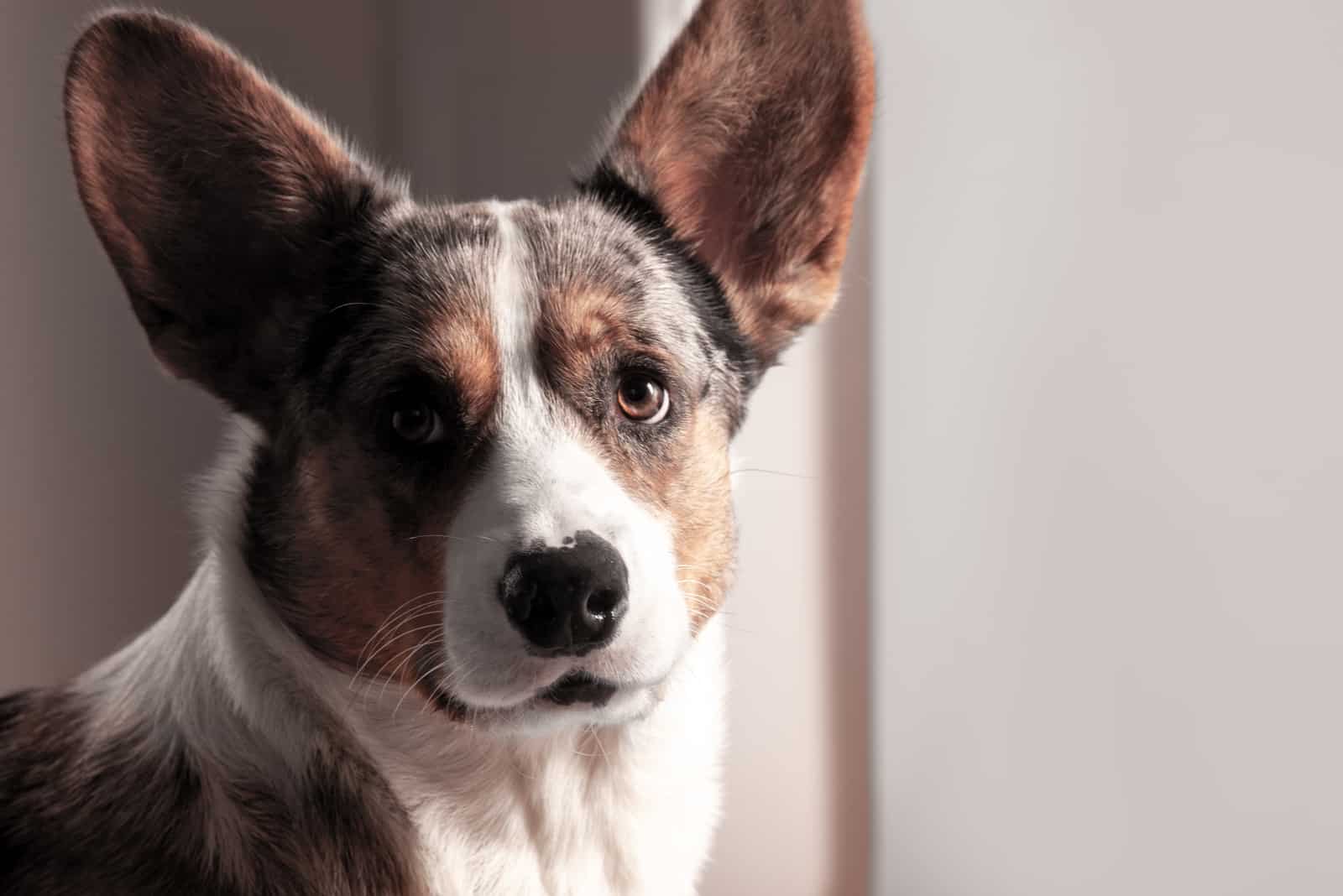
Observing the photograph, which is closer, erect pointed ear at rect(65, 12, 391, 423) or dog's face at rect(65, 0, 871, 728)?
dog's face at rect(65, 0, 871, 728)

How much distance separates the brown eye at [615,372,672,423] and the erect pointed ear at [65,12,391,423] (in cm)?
38

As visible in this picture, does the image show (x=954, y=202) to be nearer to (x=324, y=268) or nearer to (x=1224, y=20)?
(x=1224, y=20)

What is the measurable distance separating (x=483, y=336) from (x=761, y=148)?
17.9 inches

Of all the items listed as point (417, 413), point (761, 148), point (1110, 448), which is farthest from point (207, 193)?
point (1110, 448)

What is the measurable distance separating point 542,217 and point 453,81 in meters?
1.04

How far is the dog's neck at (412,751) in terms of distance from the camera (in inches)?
53.7

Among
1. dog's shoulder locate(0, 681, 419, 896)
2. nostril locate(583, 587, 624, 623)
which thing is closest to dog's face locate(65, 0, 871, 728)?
nostril locate(583, 587, 624, 623)

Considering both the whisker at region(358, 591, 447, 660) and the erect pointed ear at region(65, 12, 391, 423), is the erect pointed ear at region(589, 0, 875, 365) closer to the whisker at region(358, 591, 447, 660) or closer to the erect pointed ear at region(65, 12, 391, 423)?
the erect pointed ear at region(65, 12, 391, 423)

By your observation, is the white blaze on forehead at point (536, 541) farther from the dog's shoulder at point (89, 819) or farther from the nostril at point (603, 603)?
the dog's shoulder at point (89, 819)

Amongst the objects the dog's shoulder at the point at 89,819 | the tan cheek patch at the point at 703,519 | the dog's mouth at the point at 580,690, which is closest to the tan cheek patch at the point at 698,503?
the tan cheek patch at the point at 703,519

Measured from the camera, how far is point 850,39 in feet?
4.91

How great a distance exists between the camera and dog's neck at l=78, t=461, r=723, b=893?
1363 millimetres

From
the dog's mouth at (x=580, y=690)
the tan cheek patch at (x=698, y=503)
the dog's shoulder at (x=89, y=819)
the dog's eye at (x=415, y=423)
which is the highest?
the dog's eye at (x=415, y=423)

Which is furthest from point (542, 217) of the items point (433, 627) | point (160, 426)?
point (160, 426)
